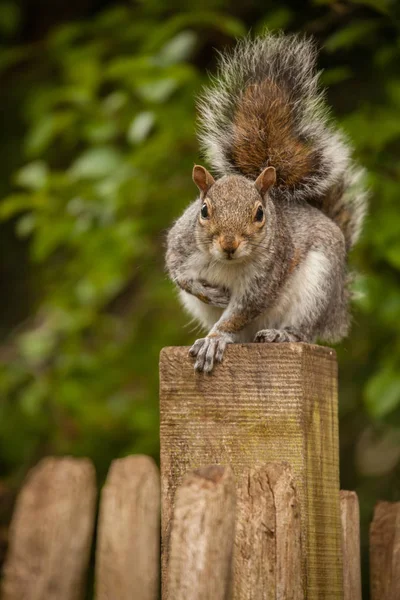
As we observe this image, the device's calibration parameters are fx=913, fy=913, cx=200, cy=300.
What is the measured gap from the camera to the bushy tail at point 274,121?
192 cm

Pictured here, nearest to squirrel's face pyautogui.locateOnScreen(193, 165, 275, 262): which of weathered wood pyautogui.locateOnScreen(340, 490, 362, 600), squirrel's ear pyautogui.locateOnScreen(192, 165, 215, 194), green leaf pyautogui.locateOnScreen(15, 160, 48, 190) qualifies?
squirrel's ear pyautogui.locateOnScreen(192, 165, 215, 194)

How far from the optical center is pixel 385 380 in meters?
2.21

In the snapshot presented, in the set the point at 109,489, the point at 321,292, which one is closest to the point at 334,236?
the point at 321,292

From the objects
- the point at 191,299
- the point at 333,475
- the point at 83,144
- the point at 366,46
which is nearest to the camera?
the point at 333,475

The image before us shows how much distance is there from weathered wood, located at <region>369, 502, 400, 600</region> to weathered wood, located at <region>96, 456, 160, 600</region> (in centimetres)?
41

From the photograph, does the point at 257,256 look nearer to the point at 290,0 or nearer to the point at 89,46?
the point at 290,0

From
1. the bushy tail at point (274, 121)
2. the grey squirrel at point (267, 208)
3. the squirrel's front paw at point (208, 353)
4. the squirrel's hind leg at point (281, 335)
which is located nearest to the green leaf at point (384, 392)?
the grey squirrel at point (267, 208)

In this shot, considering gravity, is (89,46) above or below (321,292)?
above

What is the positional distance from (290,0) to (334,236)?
1026mm

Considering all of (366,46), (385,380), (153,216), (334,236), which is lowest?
(385,380)

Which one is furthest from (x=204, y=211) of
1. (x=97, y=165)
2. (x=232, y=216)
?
(x=97, y=165)

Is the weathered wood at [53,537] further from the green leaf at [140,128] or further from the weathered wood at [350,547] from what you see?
the green leaf at [140,128]

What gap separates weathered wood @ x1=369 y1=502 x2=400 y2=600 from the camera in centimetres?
143

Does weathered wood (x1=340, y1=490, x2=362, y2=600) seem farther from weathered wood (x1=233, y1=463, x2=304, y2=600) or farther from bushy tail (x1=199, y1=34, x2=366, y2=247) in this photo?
bushy tail (x1=199, y1=34, x2=366, y2=247)
